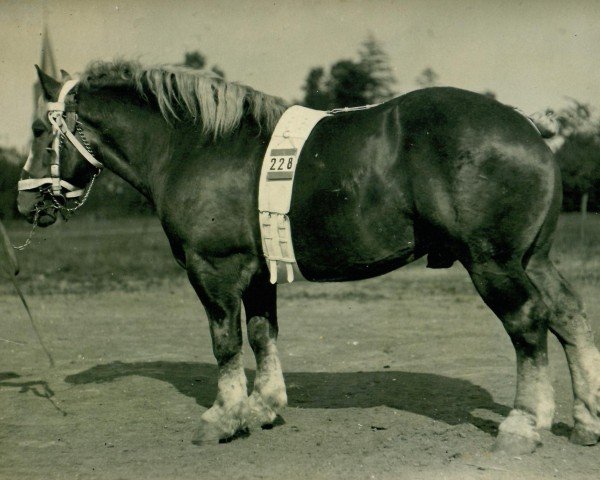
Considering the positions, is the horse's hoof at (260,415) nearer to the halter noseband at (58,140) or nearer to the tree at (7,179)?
the halter noseband at (58,140)

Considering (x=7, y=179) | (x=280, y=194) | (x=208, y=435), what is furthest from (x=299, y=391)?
(x=7, y=179)

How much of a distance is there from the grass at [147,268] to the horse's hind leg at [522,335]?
8.77 meters

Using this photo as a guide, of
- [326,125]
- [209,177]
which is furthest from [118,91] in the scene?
[326,125]

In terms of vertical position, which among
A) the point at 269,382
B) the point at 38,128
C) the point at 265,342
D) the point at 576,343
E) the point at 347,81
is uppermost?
the point at 347,81

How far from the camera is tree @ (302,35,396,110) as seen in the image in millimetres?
36562

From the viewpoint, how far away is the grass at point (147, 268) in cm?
1459

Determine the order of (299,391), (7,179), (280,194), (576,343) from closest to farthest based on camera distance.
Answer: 1. (576,343)
2. (280,194)
3. (299,391)
4. (7,179)

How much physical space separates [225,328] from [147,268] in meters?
14.1

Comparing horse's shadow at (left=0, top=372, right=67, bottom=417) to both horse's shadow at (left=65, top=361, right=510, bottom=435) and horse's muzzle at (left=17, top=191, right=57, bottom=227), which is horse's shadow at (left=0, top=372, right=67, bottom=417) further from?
horse's muzzle at (left=17, top=191, right=57, bottom=227)

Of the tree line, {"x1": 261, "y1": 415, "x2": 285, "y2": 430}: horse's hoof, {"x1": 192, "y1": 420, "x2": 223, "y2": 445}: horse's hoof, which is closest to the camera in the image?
{"x1": 192, "y1": 420, "x2": 223, "y2": 445}: horse's hoof

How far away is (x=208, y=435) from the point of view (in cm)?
496

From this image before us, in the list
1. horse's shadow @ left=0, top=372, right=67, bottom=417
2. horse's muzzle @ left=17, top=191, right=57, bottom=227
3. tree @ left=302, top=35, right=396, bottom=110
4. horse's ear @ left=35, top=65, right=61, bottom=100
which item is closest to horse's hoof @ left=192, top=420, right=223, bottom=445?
horse's shadow @ left=0, top=372, right=67, bottom=417

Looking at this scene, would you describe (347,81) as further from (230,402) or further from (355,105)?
(230,402)

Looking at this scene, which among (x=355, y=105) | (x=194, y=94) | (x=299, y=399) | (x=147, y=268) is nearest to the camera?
(x=194, y=94)
